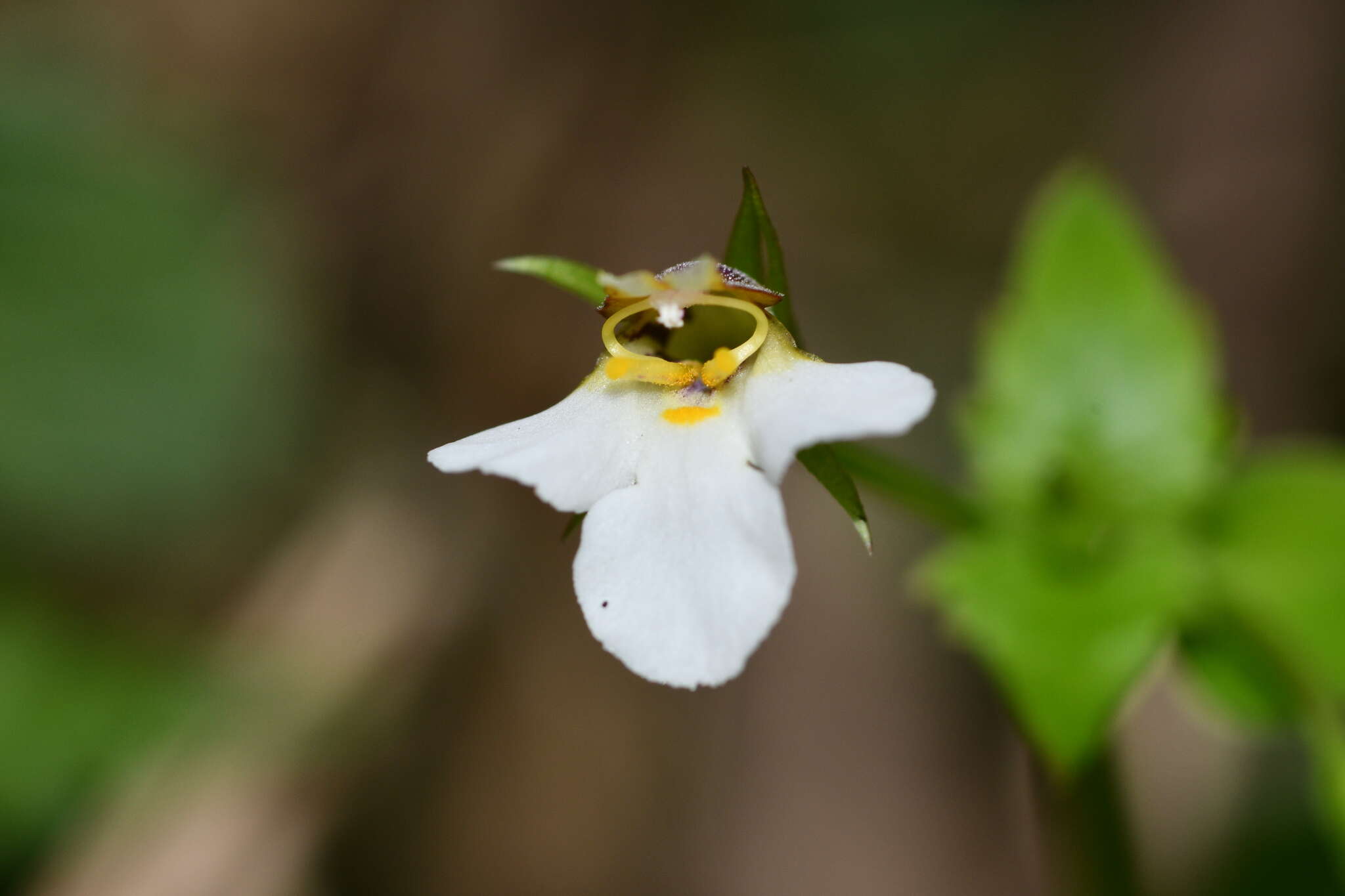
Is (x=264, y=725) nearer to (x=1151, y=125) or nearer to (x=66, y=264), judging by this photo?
(x=66, y=264)

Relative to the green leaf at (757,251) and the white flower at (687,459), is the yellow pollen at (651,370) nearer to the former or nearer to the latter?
the white flower at (687,459)

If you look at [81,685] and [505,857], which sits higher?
[81,685]

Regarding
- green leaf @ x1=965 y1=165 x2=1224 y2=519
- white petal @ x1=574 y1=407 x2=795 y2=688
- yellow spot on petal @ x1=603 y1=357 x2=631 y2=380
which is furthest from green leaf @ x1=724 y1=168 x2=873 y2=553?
green leaf @ x1=965 y1=165 x2=1224 y2=519

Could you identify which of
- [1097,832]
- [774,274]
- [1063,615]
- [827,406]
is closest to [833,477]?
[827,406]

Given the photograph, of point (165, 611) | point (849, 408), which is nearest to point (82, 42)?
point (165, 611)

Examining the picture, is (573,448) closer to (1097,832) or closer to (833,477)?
(833,477)

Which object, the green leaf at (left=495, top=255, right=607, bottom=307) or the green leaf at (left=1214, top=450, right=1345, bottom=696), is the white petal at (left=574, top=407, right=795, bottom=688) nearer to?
the green leaf at (left=495, top=255, right=607, bottom=307)
